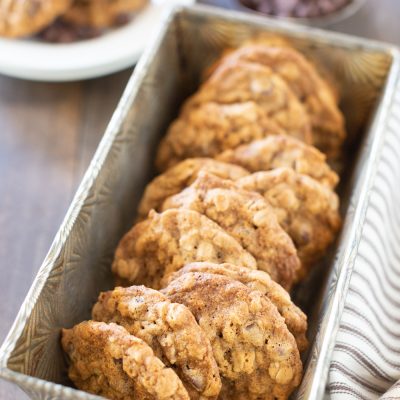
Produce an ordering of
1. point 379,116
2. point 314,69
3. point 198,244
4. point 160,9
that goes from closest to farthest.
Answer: point 198,244 < point 379,116 < point 314,69 < point 160,9

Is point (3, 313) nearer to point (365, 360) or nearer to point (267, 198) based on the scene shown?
point (267, 198)

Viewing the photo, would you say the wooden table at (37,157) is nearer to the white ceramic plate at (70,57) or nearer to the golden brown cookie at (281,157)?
the white ceramic plate at (70,57)

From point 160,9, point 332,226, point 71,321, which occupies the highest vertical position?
point 160,9

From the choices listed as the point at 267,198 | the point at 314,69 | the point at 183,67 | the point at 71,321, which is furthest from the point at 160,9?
the point at 71,321

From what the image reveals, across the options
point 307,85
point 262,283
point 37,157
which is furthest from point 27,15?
point 262,283

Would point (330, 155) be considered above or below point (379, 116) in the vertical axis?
below

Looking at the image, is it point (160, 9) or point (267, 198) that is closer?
point (267, 198)

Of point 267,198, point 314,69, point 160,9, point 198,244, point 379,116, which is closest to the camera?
point 198,244
